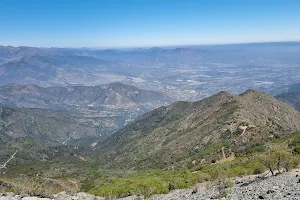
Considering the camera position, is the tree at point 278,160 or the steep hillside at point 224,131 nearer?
the tree at point 278,160

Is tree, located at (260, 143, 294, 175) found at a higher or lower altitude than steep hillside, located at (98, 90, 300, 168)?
higher

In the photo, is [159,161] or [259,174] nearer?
[259,174]

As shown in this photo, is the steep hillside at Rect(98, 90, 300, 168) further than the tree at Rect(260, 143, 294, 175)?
Yes

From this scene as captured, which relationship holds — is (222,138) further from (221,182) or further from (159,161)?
(221,182)

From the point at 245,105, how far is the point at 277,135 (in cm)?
3530

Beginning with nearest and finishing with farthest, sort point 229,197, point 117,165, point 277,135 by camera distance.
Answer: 1. point 229,197
2. point 277,135
3. point 117,165

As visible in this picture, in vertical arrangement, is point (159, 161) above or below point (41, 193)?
below

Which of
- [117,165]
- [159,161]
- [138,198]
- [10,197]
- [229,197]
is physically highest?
[229,197]

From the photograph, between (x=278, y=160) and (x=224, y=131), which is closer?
(x=278, y=160)

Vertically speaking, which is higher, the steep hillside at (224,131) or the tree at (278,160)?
the tree at (278,160)

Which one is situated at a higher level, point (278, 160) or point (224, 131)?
point (278, 160)

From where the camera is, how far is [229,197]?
3256 centimetres

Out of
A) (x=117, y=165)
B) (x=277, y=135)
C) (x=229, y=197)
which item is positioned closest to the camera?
(x=229, y=197)

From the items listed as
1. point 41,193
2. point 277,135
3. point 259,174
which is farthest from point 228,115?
point 41,193
